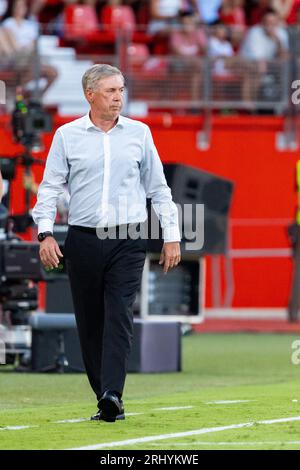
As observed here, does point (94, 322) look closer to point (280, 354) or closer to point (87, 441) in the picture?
point (87, 441)

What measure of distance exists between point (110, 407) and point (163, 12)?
56.8ft

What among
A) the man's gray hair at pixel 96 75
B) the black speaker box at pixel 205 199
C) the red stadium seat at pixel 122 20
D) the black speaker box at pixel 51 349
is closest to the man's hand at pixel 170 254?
the man's gray hair at pixel 96 75

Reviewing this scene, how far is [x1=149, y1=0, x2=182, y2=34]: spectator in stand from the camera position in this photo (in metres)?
25.3

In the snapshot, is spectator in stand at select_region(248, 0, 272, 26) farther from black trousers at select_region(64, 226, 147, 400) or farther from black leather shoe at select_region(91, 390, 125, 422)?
black leather shoe at select_region(91, 390, 125, 422)

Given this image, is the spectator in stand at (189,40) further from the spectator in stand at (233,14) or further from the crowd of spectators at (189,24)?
the spectator in stand at (233,14)

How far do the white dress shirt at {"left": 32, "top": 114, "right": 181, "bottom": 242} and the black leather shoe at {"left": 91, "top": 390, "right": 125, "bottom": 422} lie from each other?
3.29 feet

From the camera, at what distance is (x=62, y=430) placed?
28.4 feet

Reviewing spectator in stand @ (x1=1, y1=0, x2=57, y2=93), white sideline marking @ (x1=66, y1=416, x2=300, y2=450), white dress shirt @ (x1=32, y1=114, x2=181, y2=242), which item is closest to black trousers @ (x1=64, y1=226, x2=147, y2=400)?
white dress shirt @ (x1=32, y1=114, x2=181, y2=242)

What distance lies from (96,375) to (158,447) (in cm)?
158

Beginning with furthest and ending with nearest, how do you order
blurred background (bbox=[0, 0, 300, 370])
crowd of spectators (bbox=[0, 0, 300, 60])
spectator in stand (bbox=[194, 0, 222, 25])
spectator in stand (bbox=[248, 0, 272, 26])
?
spectator in stand (bbox=[248, 0, 272, 26]), spectator in stand (bbox=[194, 0, 222, 25]), crowd of spectators (bbox=[0, 0, 300, 60]), blurred background (bbox=[0, 0, 300, 370])

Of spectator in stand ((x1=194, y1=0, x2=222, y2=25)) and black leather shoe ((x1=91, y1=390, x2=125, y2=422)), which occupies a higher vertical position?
spectator in stand ((x1=194, y1=0, x2=222, y2=25))

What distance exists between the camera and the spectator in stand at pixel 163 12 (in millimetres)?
25328

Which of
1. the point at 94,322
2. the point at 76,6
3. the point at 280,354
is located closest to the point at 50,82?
the point at 76,6

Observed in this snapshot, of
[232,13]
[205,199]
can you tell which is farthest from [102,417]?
[232,13]
